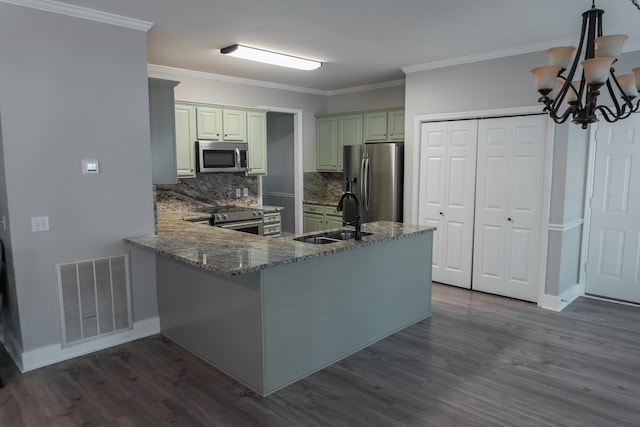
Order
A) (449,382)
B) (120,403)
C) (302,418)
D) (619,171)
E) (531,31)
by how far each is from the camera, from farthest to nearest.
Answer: (619,171), (531,31), (449,382), (120,403), (302,418)

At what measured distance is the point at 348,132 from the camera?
647cm

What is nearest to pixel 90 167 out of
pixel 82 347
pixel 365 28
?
pixel 82 347

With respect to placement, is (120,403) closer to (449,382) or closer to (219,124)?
(449,382)

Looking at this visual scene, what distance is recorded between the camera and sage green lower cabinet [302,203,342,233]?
6.44m

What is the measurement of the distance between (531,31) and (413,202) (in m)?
2.28

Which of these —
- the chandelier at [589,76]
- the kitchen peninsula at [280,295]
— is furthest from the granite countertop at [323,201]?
the chandelier at [589,76]

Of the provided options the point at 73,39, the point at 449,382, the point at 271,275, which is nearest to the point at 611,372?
the point at 449,382

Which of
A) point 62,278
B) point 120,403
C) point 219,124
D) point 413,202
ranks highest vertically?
point 219,124

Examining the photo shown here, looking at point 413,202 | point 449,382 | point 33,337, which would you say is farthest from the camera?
point 413,202

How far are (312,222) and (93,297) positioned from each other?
381 centimetres

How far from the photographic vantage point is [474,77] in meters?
4.74

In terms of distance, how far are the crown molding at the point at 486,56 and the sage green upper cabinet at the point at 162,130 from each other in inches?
112

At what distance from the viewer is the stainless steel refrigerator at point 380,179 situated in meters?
5.46

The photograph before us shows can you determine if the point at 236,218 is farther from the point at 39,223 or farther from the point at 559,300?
the point at 559,300
